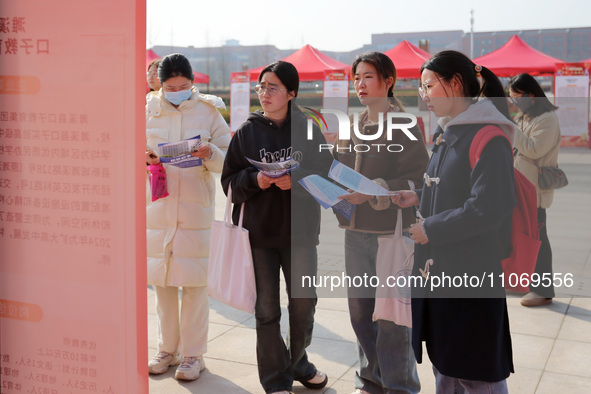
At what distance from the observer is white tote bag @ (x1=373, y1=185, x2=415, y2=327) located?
10.2 ft

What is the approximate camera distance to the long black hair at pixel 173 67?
Result: 3898 millimetres

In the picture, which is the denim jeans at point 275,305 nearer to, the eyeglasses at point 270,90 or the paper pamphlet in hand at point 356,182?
the paper pamphlet in hand at point 356,182

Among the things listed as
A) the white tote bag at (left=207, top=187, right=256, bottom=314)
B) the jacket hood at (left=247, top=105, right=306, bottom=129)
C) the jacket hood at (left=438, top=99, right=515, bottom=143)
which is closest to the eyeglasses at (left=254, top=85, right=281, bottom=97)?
the jacket hood at (left=247, top=105, right=306, bottom=129)

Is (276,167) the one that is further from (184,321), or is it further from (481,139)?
(184,321)

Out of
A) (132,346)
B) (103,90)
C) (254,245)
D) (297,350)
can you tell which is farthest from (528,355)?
(103,90)

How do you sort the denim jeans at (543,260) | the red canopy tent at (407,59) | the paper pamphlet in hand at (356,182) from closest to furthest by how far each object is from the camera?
the paper pamphlet in hand at (356,182) → the denim jeans at (543,260) → the red canopy tent at (407,59)

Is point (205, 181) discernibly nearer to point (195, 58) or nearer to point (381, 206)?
point (381, 206)

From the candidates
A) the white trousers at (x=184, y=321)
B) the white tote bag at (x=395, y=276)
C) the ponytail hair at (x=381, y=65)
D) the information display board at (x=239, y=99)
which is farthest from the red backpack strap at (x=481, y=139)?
the information display board at (x=239, y=99)

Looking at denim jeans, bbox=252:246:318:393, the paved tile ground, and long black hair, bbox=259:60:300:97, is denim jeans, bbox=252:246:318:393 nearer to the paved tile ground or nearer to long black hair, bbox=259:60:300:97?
the paved tile ground

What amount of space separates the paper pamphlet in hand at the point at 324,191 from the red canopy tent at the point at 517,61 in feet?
41.9

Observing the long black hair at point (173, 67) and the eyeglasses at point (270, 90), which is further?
the long black hair at point (173, 67)

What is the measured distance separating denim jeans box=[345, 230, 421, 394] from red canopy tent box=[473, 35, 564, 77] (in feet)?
41.5

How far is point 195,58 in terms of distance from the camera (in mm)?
49594

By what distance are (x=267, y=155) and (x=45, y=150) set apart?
1674mm
